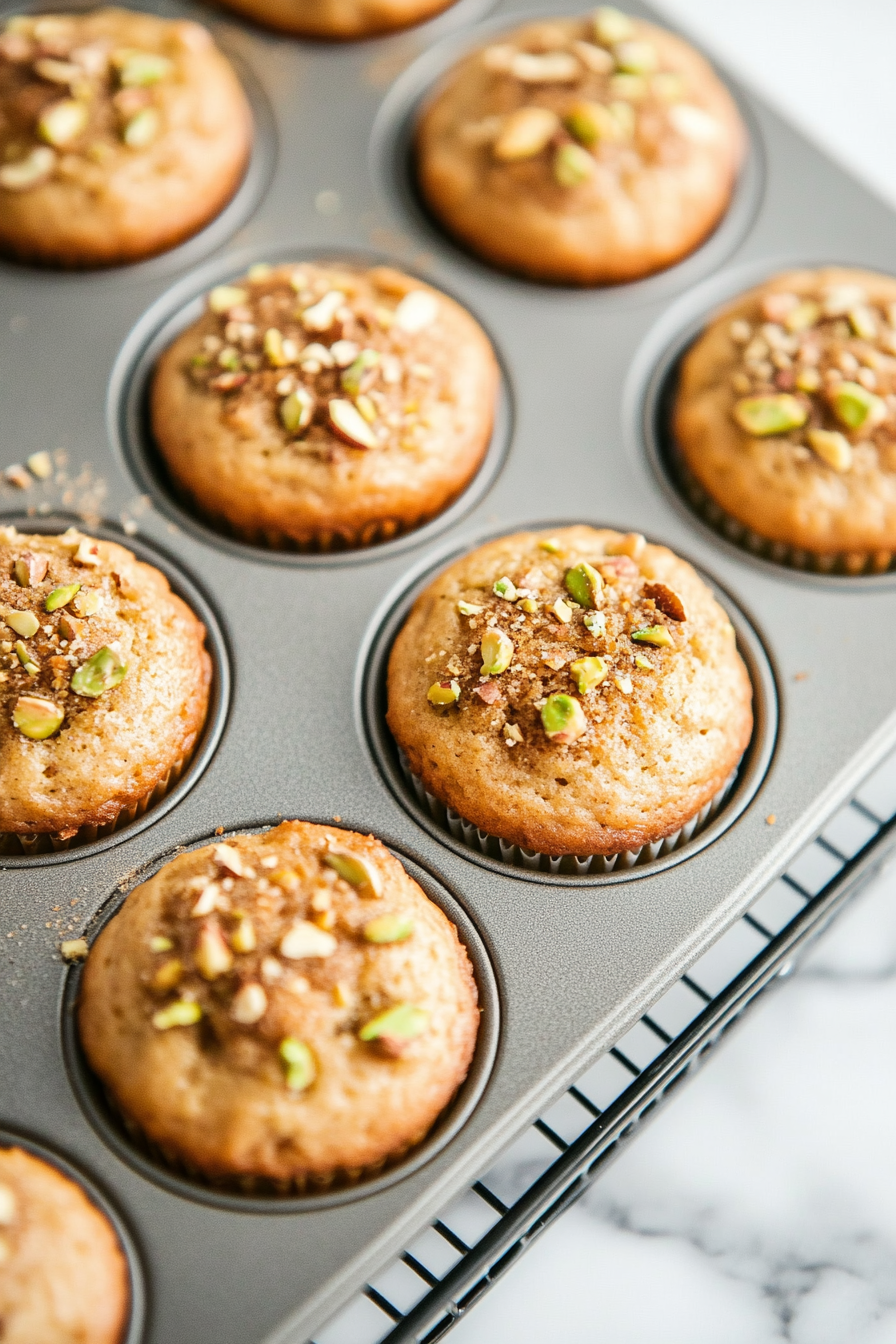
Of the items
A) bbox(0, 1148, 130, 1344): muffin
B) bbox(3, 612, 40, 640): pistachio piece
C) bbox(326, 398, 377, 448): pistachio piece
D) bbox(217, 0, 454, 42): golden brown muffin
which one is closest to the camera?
bbox(0, 1148, 130, 1344): muffin

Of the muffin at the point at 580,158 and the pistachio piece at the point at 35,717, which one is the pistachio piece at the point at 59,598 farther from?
the muffin at the point at 580,158

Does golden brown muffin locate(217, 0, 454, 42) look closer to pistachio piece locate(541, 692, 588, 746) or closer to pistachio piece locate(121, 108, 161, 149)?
pistachio piece locate(121, 108, 161, 149)

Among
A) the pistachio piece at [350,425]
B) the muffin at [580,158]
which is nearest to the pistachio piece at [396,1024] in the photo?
the pistachio piece at [350,425]

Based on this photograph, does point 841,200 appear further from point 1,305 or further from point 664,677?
point 1,305

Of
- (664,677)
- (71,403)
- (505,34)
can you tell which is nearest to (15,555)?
(71,403)

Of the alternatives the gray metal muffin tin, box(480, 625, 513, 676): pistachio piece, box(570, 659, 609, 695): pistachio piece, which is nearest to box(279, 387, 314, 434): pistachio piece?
the gray metal muffin tin
